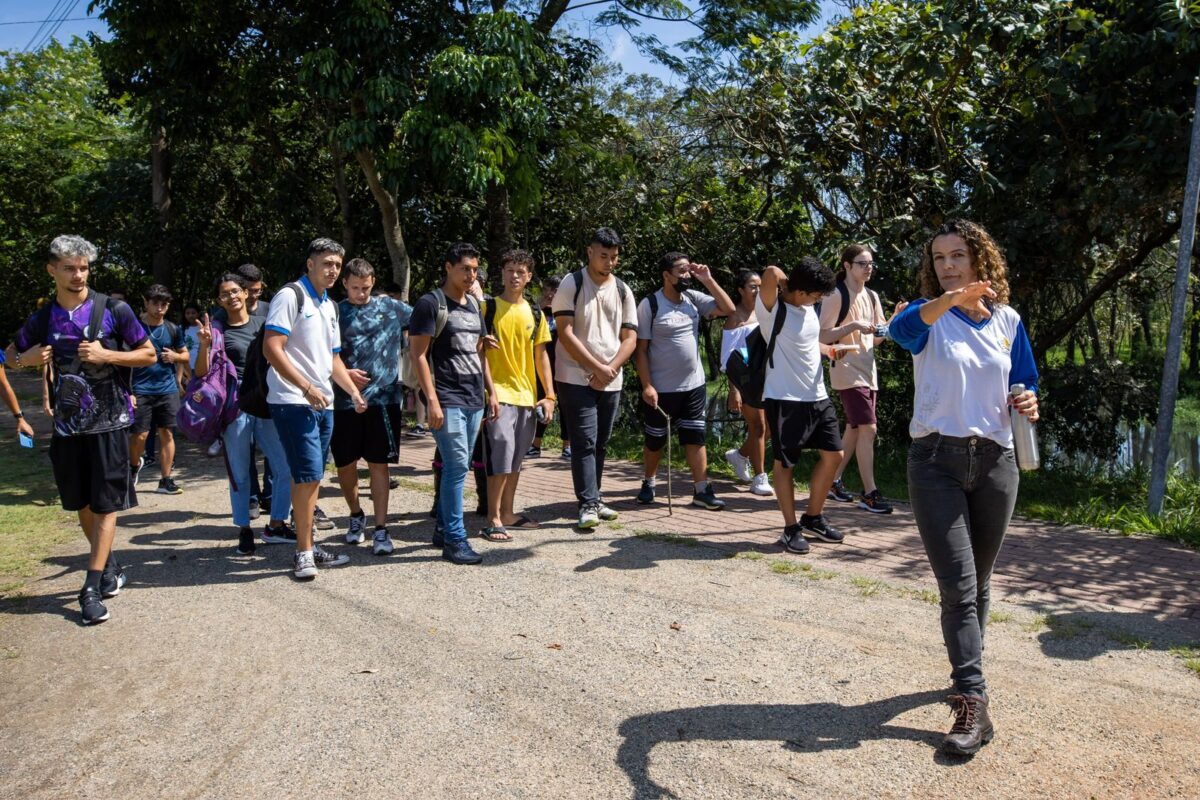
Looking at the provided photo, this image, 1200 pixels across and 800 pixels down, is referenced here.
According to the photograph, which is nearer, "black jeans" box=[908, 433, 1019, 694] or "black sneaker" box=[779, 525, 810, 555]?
"black jeans" box=[908, 433, 1019, 694]

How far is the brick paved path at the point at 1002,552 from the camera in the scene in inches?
201

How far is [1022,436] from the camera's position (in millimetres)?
3439

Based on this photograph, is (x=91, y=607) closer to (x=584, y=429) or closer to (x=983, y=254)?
(x=584, y=429)

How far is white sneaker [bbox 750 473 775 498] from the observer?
775 cm

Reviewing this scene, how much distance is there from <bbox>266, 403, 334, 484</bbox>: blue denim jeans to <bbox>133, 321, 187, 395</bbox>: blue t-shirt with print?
326cm

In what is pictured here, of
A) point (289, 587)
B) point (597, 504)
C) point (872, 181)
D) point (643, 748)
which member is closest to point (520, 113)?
point (872, 181)

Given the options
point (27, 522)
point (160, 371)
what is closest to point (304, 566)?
point (27, 522)

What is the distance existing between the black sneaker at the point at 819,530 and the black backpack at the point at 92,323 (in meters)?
4.18

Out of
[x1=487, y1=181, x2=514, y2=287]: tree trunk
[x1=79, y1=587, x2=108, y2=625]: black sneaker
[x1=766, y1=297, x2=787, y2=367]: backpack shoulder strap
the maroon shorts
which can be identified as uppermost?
[x1=487, y1=181, x2=514, y2=287]: tree trunk

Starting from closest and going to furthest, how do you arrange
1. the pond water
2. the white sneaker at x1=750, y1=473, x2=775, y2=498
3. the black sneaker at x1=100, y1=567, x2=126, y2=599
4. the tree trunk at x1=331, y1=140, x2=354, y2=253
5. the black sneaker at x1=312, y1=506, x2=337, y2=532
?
the black sneaker at x1=100, y1=567, x2=126, y2=599 < the black sneaker at x1=312, y1=506, x2=337, y2=532 < the white sneaker at x1=750, y1=473, x2=775, y2=498 < the pond water < the tree trunk at x1=331, y1=140, x2=354, y2=253

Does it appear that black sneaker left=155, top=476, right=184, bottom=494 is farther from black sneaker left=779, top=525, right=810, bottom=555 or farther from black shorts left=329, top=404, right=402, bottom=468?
black sneaker left=779, top=525, right=810, bottom=555

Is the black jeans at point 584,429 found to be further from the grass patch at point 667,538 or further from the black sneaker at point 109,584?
the black sneaker at point 109,584

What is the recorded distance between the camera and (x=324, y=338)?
5.52 metres

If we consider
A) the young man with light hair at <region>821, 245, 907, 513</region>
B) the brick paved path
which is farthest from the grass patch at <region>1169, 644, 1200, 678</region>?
the young man with light hair at <region>821, 245, 907, 513</region>
